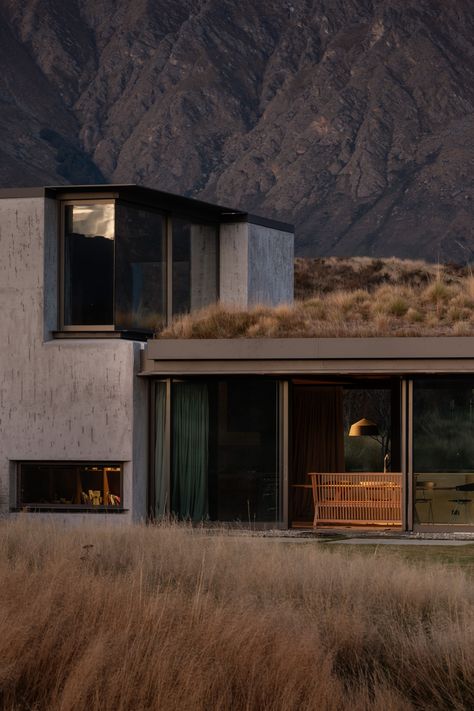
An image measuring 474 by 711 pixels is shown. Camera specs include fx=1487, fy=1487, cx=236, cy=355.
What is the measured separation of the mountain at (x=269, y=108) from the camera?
134250 mm

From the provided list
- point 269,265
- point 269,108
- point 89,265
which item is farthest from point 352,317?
point 269,108

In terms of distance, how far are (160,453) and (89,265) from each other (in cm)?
300

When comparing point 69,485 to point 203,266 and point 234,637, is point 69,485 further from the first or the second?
point 234,637

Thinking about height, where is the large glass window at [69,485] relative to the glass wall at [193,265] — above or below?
below

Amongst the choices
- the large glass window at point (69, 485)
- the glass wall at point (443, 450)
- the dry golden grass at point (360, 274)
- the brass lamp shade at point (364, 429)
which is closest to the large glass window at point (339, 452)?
the brass lamp shade at point (364, 429)

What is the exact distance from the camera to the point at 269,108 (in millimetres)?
159250


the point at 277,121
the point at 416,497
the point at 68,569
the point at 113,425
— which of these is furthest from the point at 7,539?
the point at 277,121

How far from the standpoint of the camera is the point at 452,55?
15762 cm

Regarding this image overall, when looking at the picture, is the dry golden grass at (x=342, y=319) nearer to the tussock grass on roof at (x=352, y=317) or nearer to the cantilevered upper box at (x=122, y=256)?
the tussock grass on roof at (x=352, y=317)

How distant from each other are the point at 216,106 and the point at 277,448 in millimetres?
144965

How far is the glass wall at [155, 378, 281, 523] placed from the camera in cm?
2142

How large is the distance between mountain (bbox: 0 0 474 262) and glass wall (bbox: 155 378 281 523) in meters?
97.8

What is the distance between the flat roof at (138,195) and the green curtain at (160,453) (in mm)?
2940

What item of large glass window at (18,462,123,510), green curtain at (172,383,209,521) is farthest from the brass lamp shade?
large glass window at (18,462,123,510)
